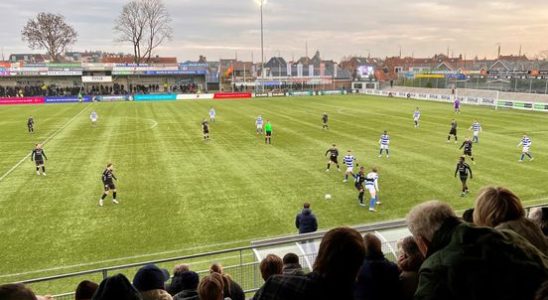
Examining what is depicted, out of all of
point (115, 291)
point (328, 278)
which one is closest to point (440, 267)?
point (328, 278)

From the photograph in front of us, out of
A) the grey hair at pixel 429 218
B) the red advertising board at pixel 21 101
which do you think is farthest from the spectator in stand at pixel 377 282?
the red advertising board at pixel 21 101

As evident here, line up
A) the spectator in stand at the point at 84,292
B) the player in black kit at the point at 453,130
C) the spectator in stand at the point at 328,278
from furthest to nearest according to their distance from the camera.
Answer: the player in black kit at the point at 453,130, the spectator in stand at the point at 84,292, the spectator in stand at the point at 328,278

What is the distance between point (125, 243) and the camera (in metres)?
12.6

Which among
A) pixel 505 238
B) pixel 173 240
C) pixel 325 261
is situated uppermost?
pixel 505 238

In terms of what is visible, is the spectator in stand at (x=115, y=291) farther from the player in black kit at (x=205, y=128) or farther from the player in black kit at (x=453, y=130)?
the player in black kit at (x=453, y=130)

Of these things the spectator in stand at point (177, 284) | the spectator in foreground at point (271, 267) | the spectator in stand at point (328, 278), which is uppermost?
the spectator in stand at point (328, 278)

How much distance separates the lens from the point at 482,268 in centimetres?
251

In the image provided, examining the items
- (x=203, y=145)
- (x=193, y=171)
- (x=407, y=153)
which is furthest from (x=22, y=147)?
(x=407, y=153)

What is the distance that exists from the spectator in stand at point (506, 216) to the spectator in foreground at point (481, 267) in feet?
2.64

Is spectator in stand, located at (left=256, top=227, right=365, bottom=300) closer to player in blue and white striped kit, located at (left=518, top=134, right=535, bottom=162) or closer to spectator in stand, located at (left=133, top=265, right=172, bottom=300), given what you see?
spectator in stand, located at (left=133, top=265, right=172, bottom=300)

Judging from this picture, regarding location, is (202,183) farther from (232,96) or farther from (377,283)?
(232,96)

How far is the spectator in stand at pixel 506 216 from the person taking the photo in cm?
339

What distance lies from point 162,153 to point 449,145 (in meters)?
17.7

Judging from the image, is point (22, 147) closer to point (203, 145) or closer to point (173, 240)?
point (203, 145)
